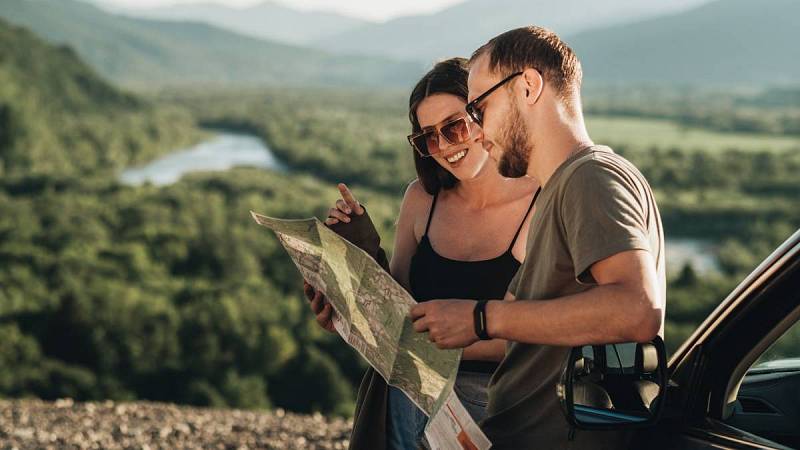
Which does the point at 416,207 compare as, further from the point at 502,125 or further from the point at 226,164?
the point at 226,164

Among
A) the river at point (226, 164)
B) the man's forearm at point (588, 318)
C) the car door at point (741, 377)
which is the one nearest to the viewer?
the man's forearm at point (588, 318)

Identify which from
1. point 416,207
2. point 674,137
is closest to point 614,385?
point 416,207

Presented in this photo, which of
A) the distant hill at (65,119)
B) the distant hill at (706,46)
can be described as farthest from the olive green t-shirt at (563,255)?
the distant hill at (706,46)

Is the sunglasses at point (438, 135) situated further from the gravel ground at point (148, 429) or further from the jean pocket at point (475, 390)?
the gravel ground at point (148, 429)

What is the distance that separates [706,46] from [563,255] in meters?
181

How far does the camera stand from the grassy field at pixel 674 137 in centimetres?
9312

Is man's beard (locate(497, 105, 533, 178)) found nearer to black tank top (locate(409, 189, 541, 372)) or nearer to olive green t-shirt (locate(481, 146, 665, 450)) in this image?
olive green t-shirt (locate(481, 146, 665, 450))

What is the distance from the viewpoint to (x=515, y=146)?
1.60 meters

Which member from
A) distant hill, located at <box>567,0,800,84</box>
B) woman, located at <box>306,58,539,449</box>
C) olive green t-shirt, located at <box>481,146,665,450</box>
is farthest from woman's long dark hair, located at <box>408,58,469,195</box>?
distant hill, located at <box>567,0,800,84</box>

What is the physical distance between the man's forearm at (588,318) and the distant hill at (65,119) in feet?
239

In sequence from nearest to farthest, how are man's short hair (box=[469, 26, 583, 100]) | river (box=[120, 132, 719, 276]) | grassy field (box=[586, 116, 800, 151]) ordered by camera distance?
man's short hair (box=[469, 26, 583, 100]) → river (box=[120, 132, 719, 276]) → grassy field (box=[586, 116, 800, 151])

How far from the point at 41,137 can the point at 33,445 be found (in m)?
75.3

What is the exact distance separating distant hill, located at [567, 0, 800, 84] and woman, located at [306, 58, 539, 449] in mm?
152915

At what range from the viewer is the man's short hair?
5.10 ft
